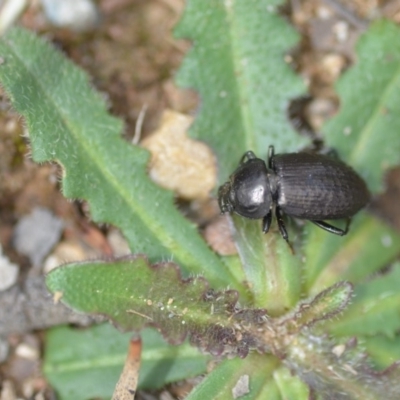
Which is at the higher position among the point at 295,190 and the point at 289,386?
the point at 295,190

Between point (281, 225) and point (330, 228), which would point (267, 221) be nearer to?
point (281, 225)

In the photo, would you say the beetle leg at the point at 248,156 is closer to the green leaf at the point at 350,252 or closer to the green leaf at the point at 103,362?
the green leaf at the point at 350,252

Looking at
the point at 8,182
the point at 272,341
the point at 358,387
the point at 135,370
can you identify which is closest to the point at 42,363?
the point at 135,370

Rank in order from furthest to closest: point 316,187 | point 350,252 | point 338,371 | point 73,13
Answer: point 73,13 < point 350,252 < point 316,187 < point 338,371

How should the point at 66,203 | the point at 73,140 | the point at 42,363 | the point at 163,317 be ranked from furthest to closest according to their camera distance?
the point at 66,203, the point at 42,363, the point at 73,140, the point at 163,317

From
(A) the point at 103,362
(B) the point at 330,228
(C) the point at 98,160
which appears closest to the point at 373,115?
(B) the point at 330,228

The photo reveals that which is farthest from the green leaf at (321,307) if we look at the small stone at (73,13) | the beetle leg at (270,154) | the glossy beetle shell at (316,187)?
the small stone at (73,13)

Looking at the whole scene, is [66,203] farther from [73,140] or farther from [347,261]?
[347,261]
